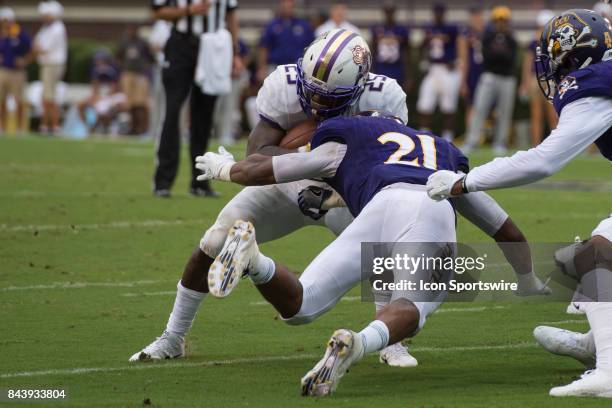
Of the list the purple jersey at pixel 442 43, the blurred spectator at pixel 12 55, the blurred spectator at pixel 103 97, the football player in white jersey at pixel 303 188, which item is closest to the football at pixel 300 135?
the football player in white jersey at pixel 303 188

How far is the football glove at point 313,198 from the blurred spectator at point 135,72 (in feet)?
51.1

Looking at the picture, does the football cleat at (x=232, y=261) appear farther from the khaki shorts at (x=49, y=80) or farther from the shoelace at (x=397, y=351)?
the khaki shorts at (x=49, y=80)

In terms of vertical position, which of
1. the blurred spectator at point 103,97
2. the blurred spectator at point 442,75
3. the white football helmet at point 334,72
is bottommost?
the blurred spectator at point 103,97

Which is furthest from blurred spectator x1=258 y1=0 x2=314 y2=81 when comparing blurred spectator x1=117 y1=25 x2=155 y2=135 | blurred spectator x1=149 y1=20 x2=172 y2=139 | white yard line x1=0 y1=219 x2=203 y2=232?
white yard line x1=0 y1=219 x2=203 y2=232

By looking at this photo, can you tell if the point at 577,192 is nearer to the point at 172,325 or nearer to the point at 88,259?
the point at 88,259

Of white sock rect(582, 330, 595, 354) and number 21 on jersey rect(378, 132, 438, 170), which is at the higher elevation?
number 21 on jersey rect(378, 132, 438, 170)

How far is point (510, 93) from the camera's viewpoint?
1608 centimetres

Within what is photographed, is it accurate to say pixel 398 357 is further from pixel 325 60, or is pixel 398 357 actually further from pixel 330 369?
pixel 325 60

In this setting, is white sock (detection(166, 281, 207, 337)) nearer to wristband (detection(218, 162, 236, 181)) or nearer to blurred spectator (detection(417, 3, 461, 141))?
wristband (detection(218, 162, 236, 181))

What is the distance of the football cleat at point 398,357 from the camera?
5105 mm

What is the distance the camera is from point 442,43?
1748 centimetres

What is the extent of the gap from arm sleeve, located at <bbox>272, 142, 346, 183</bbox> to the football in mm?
648

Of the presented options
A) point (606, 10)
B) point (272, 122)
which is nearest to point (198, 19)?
point (606, 10)

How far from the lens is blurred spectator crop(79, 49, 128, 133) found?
21.4 m
